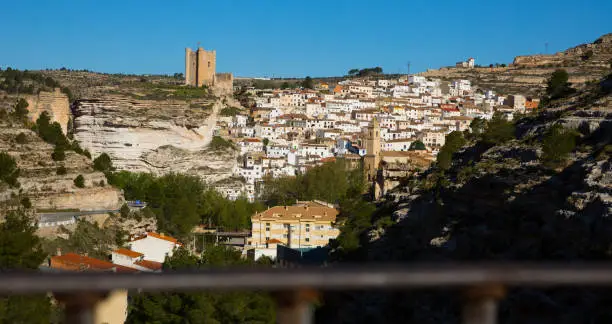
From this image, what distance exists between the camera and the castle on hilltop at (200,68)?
6303 cm

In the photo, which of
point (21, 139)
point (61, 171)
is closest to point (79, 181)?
point (61, 171)

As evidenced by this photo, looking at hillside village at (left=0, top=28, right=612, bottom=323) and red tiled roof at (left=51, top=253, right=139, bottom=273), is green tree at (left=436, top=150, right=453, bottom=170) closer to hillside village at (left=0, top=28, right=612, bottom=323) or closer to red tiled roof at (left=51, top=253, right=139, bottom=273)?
hillside village at (left=0, top=28, right=612, bottom=323)

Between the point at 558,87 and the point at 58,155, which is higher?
the point at 558,87

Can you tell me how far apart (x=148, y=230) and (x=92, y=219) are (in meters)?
3.90

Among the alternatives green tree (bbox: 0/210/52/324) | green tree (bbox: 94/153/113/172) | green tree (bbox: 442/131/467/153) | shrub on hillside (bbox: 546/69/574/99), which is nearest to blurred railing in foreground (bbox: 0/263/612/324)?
green tree (bbox: 0/210/52/324)

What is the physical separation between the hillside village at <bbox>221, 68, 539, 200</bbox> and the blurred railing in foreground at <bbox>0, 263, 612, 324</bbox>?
34388 mm

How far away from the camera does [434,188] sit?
21.0 meters

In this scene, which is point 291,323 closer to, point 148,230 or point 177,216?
point 148,230

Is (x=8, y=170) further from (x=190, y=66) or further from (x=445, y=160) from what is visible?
(x=190, y=66)

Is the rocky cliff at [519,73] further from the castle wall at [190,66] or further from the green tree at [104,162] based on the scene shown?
the green tree at [104,162]

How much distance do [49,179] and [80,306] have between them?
27.8m

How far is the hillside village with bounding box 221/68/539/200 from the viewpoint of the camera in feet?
169

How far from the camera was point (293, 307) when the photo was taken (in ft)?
5.21

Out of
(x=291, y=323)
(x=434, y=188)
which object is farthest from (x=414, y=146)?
(x=291, y=323)
